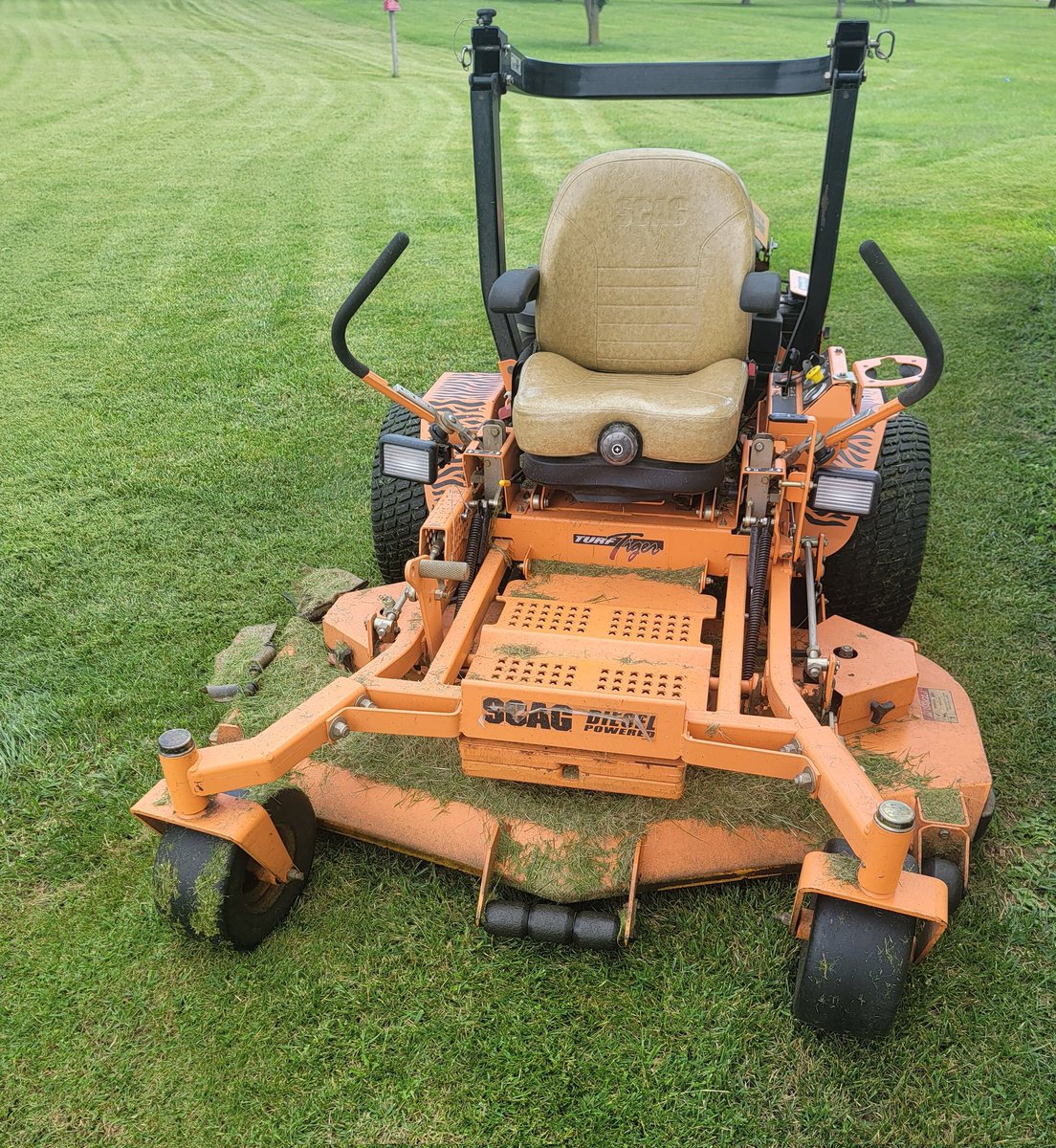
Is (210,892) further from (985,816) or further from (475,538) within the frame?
(985,816)

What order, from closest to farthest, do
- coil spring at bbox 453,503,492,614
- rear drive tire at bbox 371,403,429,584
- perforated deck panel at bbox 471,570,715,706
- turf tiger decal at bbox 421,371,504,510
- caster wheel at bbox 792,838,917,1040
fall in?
caster wheel at bbox 792,838,917,1040 < perforated deck panel at bbox 471,570,715,706 < coil spring at bbox 453,503,492,614 < turf tiger decal at bbox 421,371,504,510 < rear drive tire at bbox 371,403,429,584

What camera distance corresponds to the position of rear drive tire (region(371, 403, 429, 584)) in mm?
4262

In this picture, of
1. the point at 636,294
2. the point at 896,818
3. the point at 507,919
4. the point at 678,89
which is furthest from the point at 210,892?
the point at 678,89

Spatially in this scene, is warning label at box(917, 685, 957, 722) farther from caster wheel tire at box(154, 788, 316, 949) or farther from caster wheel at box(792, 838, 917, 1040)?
caster wheel tire at box(154, 788, 316, 949)

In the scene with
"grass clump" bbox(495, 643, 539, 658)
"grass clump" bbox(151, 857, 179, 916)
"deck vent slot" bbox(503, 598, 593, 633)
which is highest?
"grass clump" bbox(495, 643, 539, 658)

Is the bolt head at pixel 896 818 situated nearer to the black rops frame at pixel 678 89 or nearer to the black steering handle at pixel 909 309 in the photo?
the black steering handle at pixel 909 309

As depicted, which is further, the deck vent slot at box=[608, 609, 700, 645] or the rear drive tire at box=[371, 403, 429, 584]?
the rear drive tire at box=[371, 403, 429, 584]

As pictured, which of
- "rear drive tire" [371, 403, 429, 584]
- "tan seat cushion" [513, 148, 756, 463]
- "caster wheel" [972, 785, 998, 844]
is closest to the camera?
"caster wheel" [972, 785, 998, 844]

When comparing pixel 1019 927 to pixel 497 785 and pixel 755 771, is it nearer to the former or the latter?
pixel 755 771

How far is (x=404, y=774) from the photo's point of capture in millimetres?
3326

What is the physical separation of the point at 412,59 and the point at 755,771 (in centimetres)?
2048

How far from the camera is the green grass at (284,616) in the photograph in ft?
8.70

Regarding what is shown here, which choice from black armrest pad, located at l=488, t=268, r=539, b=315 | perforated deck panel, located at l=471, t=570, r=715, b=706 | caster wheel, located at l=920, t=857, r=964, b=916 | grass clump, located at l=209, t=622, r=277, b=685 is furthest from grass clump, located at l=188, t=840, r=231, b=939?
black armrest pad, located at l=488, t=268, r=539, b=315

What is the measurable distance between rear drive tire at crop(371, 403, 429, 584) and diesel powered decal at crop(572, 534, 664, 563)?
0.90 metres
